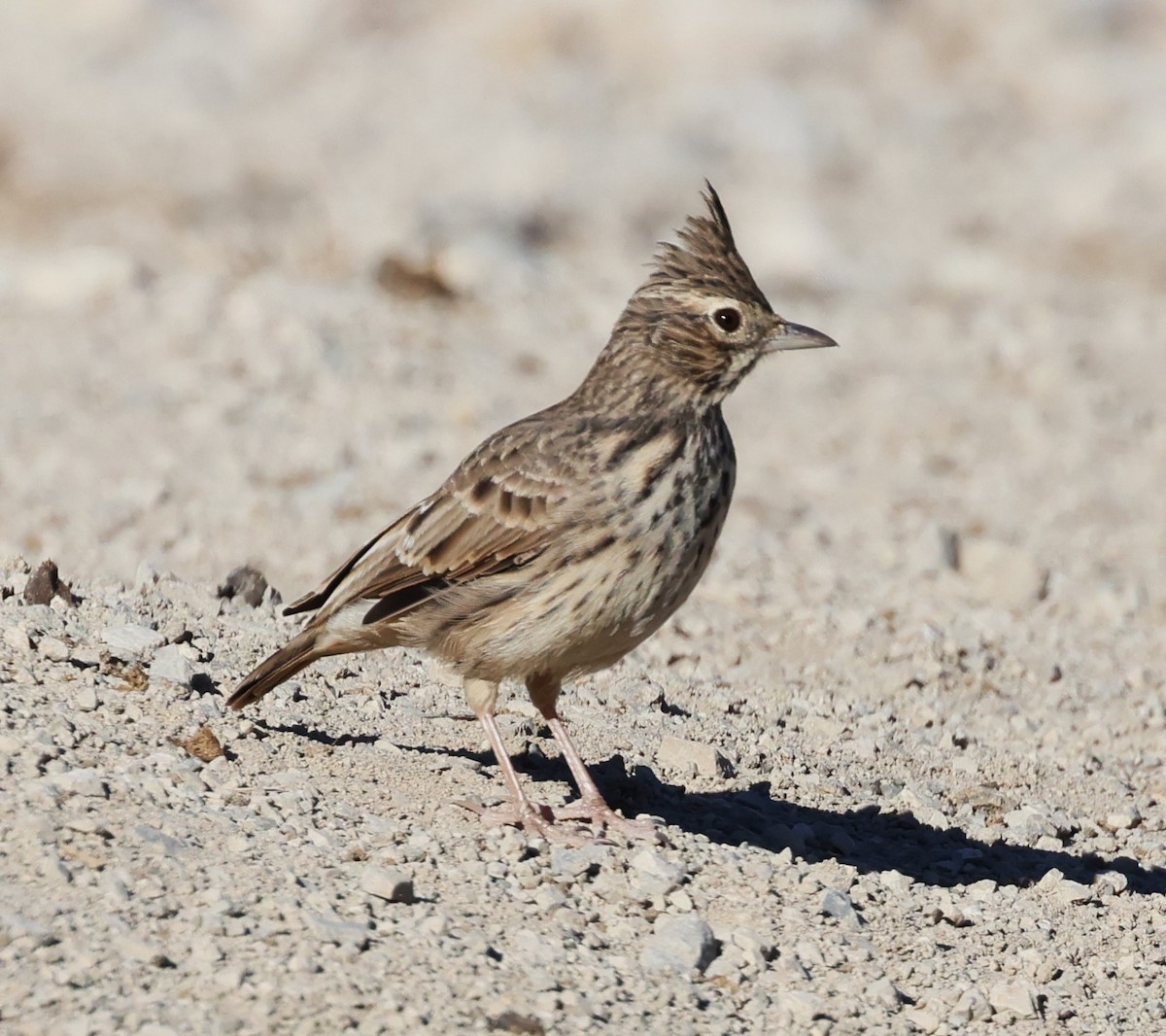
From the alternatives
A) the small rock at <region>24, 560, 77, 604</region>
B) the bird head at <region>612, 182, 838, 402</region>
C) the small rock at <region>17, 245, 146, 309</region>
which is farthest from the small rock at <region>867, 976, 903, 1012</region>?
the small rock at <region>17, 245, 146, 309</region>

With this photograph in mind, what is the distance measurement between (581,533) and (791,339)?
112cm

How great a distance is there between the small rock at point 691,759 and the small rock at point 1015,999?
1.65 meters

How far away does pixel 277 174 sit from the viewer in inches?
693

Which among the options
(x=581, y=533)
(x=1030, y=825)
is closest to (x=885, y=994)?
(x=581, y=533)

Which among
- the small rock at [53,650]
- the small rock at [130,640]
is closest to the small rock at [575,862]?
the small rock at [130,640]

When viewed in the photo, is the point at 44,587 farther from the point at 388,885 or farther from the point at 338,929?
the point at 338,929

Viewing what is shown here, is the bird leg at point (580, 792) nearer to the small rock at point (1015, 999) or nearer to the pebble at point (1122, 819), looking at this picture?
the small rock at point (1015, 999)

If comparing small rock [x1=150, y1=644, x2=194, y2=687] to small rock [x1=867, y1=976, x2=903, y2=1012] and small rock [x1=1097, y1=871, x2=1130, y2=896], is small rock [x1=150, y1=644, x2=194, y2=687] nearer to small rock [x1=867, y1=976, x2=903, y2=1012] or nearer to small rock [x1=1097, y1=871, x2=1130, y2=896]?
small rock [x1=867, y1=976, x2=903, y2=1012]

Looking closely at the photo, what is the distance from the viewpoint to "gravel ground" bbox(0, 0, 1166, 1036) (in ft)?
18.2

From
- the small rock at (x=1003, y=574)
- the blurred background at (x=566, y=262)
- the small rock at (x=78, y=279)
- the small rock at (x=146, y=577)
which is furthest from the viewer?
the small rock at (x=78, y=279)

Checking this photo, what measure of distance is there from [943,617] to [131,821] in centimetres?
529

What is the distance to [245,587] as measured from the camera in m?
8.33

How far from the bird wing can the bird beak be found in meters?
0.96

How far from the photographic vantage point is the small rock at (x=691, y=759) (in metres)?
7.23
